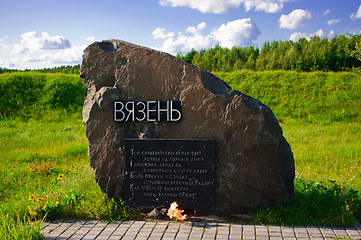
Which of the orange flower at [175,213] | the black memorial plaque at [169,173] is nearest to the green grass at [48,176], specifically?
the black memorial plaque at [169,173]

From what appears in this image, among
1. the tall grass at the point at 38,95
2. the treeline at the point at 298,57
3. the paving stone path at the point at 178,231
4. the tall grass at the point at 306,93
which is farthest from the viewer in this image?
the treeline at the point at 298,57

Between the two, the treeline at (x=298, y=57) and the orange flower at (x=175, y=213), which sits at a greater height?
the treeline at (x=298, y=57)

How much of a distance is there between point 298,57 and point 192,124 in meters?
19.3

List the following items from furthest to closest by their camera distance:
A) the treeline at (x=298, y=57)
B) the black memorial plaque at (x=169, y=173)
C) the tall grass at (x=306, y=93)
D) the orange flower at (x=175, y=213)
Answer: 1. the treeline at (x=298, y=57)
2. the tall grass at (x=306, y=93)
3. the black memorial plaque at (x=169, y=173)
4. the orange flower at (x=175, y=213)

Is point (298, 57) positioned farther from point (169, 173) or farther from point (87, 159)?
point (169, 173)

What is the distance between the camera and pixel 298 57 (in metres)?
22.2

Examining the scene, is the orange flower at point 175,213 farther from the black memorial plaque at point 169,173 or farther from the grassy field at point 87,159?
the grassy field at point 87,159

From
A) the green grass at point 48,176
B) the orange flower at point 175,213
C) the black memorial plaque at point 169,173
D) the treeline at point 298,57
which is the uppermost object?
the treeline at point 298,57

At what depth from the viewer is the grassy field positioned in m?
4.70

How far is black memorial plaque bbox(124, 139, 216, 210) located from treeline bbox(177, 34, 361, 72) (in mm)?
18289

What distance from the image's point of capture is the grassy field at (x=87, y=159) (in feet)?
15.4

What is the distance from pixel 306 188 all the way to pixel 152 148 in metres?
2.41

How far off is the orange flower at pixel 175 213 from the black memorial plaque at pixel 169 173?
0.45 feet

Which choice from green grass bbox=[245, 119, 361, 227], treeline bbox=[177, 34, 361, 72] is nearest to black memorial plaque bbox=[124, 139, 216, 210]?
green grass bbox=[245, 119, 361, 227]
